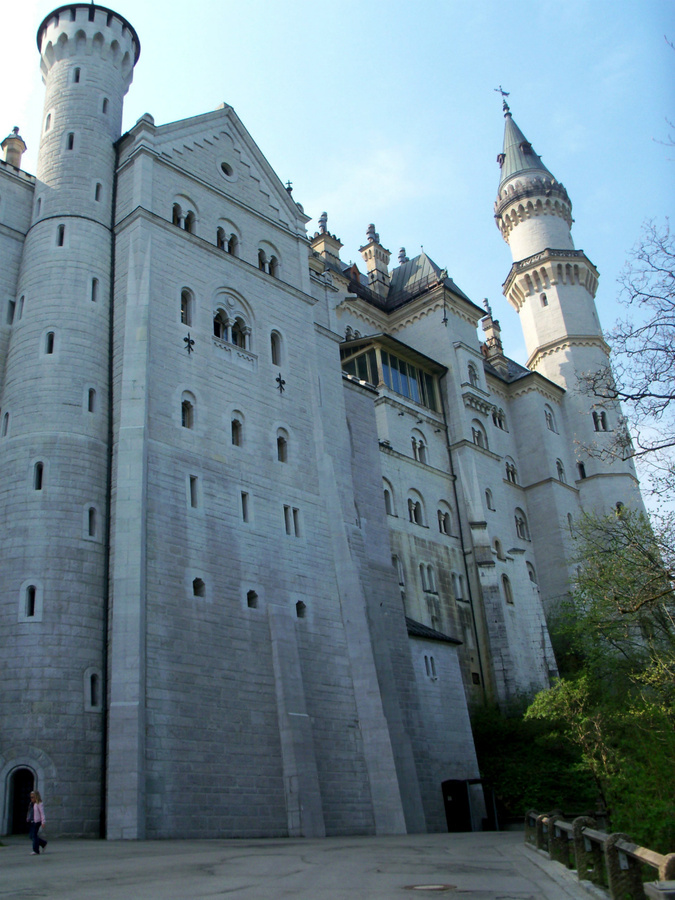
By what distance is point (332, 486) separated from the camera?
31281 mm

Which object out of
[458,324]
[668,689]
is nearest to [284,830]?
[668,689]

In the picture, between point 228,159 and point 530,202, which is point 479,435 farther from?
point 530,202

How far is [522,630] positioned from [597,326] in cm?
2918

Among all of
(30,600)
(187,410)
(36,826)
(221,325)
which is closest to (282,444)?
(187,410)

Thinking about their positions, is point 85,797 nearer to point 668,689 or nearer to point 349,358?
point 668,689

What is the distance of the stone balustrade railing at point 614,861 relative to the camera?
702 cm

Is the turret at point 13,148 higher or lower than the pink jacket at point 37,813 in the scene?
higher

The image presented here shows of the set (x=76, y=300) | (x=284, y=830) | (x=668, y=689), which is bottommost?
(x=284, y=830)

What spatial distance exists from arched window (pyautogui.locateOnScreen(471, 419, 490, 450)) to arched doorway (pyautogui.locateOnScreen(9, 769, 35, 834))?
3333 cm

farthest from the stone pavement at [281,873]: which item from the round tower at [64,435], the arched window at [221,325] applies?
the arched window at [221,325]

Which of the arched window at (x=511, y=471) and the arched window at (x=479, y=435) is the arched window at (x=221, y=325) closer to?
the arched window at (x=479, y=435)

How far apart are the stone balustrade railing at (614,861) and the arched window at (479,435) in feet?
121

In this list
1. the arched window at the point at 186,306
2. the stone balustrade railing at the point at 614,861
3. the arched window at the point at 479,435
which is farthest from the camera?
the arched window at the point at 479,435

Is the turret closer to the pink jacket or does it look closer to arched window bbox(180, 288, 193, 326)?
arched window bbox(180, 288, 193, 326)
